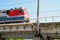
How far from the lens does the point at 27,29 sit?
84.5ft

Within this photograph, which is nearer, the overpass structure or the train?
the overpass structure

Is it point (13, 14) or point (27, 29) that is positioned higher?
point (13, 14)

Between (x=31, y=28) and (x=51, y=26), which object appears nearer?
(x=51, y=26)

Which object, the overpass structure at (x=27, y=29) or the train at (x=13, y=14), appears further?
the train at (x=13, y=14)

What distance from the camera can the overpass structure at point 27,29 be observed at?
936 inches

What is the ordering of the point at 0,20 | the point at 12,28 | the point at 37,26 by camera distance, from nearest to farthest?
the point at 37,26 < the point at 12,28 < the point at 0,20

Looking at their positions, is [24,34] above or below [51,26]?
below

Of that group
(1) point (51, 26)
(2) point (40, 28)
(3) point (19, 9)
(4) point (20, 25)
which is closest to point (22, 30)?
(4) point (20, 25)

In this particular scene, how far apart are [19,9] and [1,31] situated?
8203 mm

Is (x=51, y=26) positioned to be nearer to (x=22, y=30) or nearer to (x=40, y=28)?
(x=40, y=28)

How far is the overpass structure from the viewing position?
2377cm

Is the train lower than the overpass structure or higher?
higher

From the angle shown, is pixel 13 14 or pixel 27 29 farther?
pixel 13 14

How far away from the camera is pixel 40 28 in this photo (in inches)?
964
